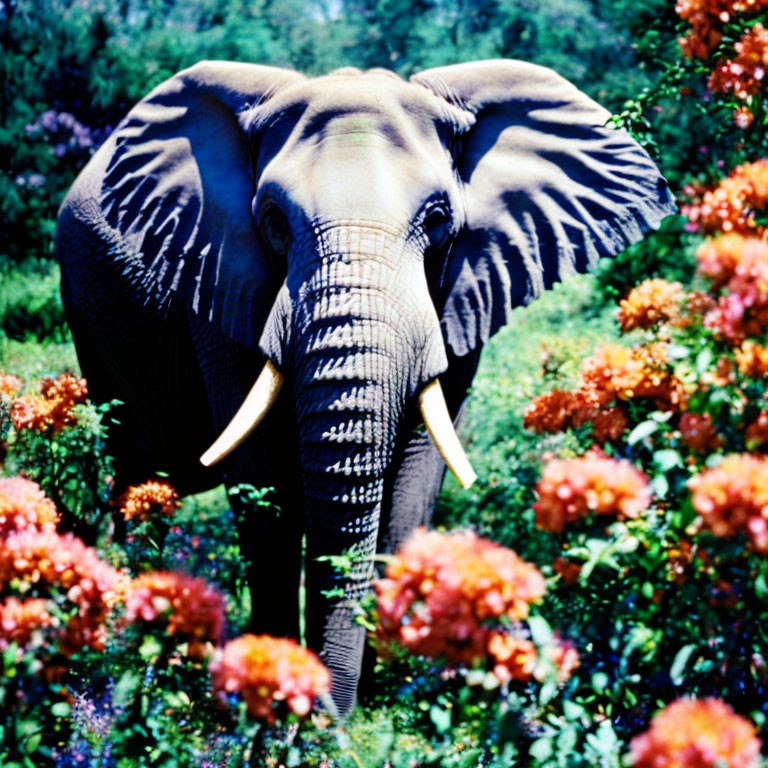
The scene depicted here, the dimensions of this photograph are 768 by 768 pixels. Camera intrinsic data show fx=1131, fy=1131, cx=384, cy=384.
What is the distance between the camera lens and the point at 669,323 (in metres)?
3.48

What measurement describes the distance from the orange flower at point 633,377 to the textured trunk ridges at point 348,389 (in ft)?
3.16

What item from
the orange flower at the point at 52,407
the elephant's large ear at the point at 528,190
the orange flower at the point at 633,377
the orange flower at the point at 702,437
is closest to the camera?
the orange flower at the point at 702,437

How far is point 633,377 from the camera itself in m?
3.27

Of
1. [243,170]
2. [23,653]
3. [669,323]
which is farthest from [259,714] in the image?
[243,170]

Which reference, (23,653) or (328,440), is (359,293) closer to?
(328,440)

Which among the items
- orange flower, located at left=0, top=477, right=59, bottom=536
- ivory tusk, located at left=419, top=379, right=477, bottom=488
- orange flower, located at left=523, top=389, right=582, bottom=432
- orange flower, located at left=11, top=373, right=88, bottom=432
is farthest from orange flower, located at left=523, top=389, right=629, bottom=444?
orange flower, located at left=11, top=373, right=88, bottom=432

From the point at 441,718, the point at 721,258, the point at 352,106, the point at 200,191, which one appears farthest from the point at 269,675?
the point at 200,191

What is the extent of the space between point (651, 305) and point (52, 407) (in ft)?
7.92

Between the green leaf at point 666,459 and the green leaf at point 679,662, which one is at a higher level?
the green leaf at point 666,459

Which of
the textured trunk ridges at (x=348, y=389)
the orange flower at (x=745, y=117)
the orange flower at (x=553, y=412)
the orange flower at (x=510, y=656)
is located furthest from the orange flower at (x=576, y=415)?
the orange flower at (x=510, y=656)

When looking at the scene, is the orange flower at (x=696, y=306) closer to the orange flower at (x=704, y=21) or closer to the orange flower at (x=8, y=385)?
the orange flower at (x=704, y=21)

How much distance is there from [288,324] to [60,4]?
17869 mm

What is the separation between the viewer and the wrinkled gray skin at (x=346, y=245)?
4207 mm

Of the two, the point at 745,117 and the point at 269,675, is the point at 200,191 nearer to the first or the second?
the point at 745,117
